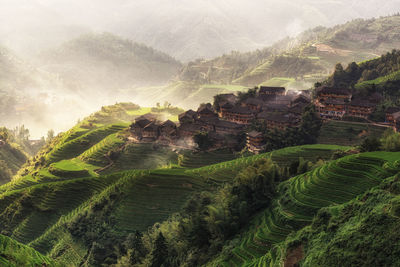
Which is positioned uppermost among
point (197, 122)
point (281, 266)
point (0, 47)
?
point (0, 47)

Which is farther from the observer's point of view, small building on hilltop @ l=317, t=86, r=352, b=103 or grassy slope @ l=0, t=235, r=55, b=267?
small building on hilltop @ l=317, t=86, r=352, b=103

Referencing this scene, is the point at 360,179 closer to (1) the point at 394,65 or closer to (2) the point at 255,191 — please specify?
(2) the point at 255,191

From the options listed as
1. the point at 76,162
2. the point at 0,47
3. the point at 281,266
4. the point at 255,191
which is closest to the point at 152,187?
the point at 255,191

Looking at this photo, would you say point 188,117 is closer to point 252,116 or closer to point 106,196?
point 252,116

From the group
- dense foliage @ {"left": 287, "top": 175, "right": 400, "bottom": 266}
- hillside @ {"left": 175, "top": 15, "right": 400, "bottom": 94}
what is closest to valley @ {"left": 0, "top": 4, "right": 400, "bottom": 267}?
dense foliage @ {"left": 287, "top": 175, "right": 400, "bottom": 266}

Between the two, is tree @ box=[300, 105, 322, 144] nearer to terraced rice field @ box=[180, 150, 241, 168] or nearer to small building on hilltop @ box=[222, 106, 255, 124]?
small building on hilltop @ box=[222, 106, 255, 124]

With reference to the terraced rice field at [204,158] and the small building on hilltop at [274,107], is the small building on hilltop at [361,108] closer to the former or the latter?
the small building on hilltop at [274,107]
